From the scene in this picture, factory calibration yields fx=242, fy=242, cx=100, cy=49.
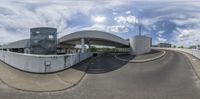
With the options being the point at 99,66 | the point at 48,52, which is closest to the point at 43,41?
the point at 48,52

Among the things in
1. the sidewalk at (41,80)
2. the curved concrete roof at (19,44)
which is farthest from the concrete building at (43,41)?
the curved concrete roof at (19,44)

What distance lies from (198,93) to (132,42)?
3620 centimetres

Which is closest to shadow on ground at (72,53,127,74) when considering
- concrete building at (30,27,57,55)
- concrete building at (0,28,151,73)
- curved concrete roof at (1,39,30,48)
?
concrete building at (0,28,151,73)

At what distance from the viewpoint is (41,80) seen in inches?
704

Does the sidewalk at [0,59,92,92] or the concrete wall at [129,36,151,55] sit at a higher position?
the concrete wall at [129,36,151,55]

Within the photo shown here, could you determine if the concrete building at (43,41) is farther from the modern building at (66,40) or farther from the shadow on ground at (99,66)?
the shadow on ground at (99,66)

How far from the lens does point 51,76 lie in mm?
19562

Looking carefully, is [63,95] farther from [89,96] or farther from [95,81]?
[95,81]

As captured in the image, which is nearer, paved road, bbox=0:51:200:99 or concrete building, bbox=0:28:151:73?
paved road, bbox=0:51:200:99

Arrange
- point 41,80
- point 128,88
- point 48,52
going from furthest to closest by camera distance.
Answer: point 48,52
point 41,80
point 128,88

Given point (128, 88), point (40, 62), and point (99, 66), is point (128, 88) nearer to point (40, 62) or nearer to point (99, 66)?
point (40, 62)

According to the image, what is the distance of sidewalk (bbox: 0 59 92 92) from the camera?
1558 cm

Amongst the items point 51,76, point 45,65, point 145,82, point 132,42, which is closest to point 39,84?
point 51,76

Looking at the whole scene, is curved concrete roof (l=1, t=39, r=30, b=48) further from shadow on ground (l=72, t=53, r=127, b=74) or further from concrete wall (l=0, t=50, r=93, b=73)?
concrete wall (l=0, t=50, r=93, b=73)
